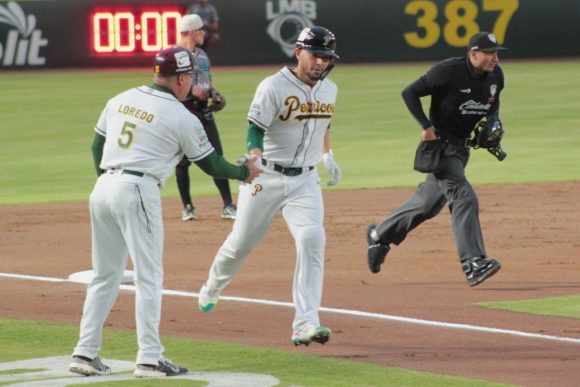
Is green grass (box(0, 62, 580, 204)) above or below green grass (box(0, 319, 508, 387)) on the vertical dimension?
below

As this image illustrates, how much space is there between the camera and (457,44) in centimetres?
3653

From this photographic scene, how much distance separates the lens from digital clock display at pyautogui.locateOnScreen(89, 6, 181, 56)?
34875 mm

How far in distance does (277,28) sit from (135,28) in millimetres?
3689

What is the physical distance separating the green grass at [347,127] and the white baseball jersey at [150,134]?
10226 mm

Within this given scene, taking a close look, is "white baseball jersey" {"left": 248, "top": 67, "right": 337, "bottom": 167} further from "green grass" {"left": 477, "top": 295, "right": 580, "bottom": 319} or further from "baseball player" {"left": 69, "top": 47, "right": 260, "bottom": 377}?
"green grass" {"left": 477, "top": 295, "right": 580, "bottom": 319}

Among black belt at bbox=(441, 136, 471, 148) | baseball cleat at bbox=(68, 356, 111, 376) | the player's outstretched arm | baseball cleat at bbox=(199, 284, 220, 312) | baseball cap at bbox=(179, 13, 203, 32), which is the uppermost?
the player's outstretched arm

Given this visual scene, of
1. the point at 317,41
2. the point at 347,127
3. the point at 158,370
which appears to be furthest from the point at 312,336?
the point at 347,127

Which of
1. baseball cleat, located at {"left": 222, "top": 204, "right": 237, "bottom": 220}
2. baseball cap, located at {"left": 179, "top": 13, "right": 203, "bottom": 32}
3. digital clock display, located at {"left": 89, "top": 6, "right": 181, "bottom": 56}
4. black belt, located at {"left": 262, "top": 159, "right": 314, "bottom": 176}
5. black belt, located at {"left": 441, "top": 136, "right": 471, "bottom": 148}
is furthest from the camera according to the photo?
digital clock display, located at {"left": 89, "top": 6, "right": 181, "bottom": 56}

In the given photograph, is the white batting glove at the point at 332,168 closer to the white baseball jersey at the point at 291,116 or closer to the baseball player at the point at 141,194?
the white baseball jersey at the point at 291,116

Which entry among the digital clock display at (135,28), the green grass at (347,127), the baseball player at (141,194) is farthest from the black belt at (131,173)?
the digital clock display at (135,28)

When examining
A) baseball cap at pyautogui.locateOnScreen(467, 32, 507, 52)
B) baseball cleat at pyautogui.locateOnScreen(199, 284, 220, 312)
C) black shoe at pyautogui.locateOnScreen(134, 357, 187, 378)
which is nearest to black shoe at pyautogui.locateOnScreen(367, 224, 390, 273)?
baseball cap at pyautogui.locateOnScreen(467, 32, 507, 52)

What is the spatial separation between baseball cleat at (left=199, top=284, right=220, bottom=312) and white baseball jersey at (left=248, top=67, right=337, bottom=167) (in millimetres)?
1098

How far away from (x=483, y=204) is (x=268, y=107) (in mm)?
8173

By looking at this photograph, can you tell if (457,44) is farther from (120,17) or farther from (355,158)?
(355,158)
